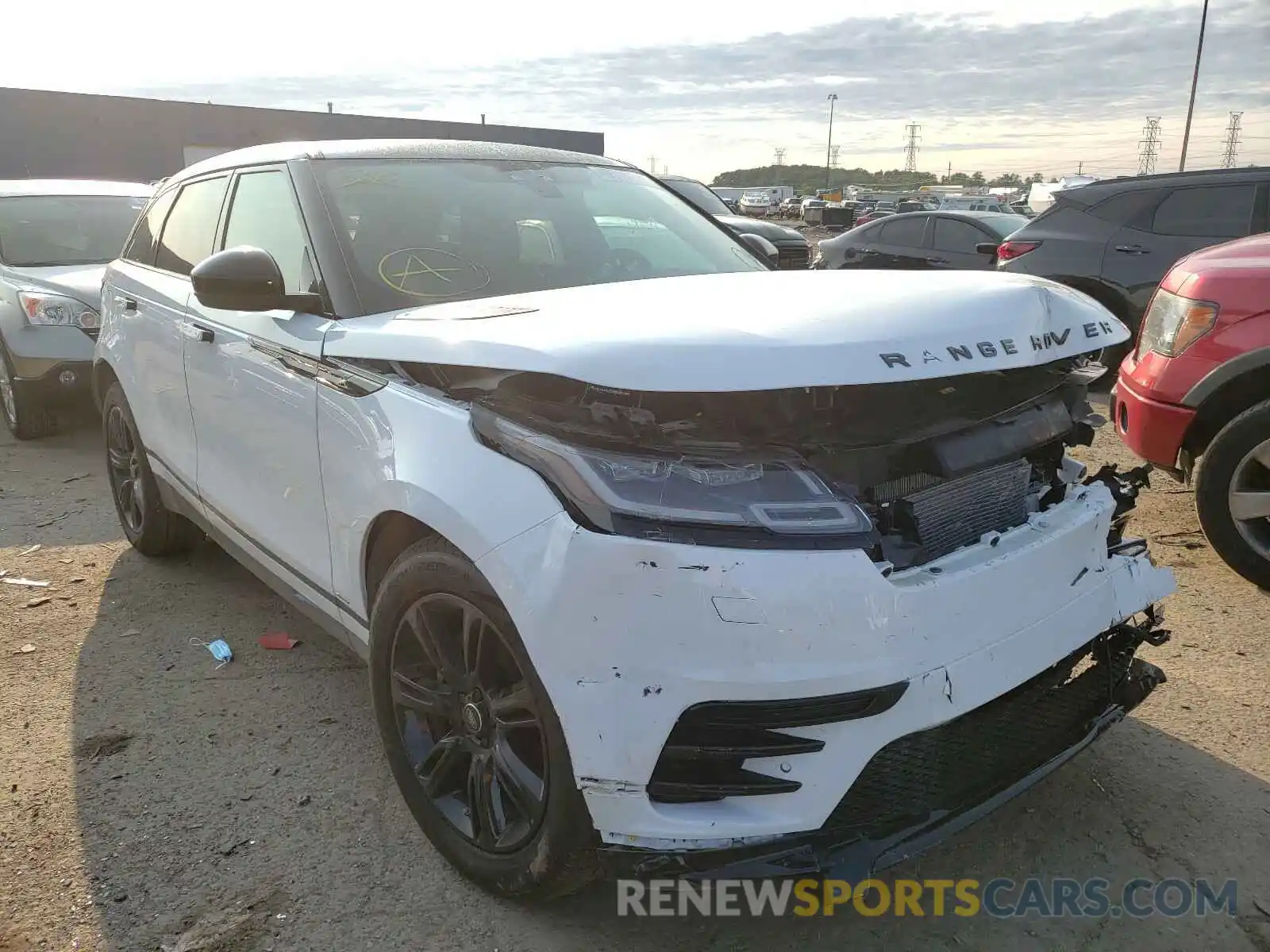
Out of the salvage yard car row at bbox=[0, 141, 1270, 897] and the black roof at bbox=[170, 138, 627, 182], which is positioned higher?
the black roof at bbox=[170, 138, 627, 182]

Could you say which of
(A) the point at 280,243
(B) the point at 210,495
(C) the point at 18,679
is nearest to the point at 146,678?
(C) the point at 18,679

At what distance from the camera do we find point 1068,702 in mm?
2234

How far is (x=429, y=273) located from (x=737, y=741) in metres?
1.65

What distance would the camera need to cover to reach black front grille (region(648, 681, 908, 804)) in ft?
5.73

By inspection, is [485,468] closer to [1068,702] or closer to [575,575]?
[575,575]

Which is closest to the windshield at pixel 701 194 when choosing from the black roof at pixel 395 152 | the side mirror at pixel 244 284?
the black roof at pixel 395 152

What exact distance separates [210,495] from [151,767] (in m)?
1.03

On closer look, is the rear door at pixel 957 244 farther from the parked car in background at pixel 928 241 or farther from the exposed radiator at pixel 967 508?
the exposed radiator at pixel 967 508

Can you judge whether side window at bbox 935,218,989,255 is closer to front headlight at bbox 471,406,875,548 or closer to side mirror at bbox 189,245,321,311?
side mirror at bbox 189,245,321,311

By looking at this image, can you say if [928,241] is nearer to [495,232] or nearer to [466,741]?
[495,232]

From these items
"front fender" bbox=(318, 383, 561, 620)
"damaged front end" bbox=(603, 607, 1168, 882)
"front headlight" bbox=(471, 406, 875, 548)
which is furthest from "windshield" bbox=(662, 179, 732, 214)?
"front headlight" bbox=(471, 406, 875, 548)

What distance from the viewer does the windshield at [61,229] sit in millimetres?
7562

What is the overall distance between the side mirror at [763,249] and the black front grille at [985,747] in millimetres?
1957

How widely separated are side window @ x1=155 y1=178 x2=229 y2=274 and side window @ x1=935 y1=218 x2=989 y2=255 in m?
8.71
